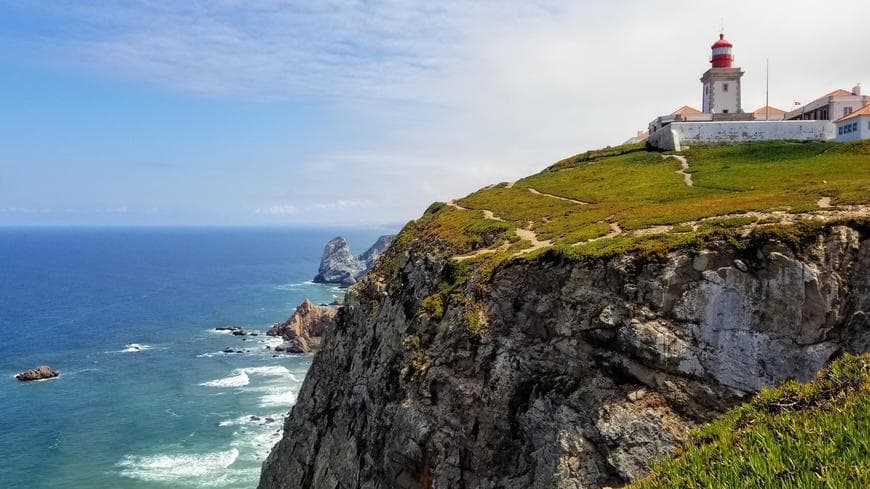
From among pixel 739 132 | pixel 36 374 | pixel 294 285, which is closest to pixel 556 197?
pixel 739 132

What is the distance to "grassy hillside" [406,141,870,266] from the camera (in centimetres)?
2533

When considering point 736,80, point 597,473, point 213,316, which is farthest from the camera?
point 213,316

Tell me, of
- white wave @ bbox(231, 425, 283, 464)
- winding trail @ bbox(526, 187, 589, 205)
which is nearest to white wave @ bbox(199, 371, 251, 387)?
white wave @ bbox(231, 425, 283, 464)

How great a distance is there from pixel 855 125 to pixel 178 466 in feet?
223

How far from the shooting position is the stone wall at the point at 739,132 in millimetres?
52312

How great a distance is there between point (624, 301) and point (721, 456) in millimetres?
13352

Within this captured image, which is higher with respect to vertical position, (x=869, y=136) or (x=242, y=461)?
(x=869, y=136)

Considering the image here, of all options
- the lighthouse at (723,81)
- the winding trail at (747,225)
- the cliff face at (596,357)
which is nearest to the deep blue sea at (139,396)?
the cliff face at (596,357)

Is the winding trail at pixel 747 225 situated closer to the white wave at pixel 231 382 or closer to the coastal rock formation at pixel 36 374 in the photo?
the white wave at pixel 231 382

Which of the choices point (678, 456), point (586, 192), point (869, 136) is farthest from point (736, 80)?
point (678, 456)

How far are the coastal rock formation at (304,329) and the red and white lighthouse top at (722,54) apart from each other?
68.3 m

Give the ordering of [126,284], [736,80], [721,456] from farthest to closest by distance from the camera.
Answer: [126,284] < [736,80] < [721,456]

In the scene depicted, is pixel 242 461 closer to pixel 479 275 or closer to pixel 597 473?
pixel 479 275

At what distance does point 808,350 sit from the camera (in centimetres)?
2086
